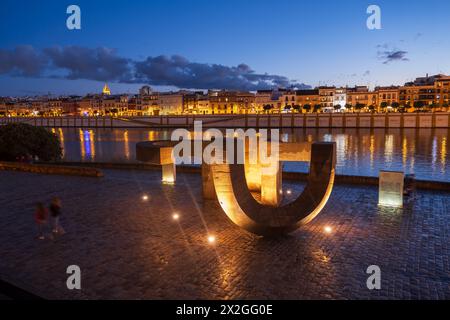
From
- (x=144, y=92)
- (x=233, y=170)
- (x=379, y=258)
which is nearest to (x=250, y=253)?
(x=233, y=170)

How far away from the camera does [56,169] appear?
52.3 ft

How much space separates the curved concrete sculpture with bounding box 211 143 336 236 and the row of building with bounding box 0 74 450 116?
71490mm

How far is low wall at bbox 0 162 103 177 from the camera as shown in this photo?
50.2 feet

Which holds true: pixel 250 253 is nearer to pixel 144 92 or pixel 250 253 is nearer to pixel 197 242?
pixel 197 242

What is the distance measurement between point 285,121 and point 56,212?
217 ft

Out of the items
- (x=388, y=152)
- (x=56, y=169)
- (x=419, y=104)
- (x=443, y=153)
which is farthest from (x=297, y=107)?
(x=56, y=169)

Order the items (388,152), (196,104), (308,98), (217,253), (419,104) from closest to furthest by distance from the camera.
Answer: (217,253), (388,152), (419,104), (308,98), (196,104)

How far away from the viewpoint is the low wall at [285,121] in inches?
2438

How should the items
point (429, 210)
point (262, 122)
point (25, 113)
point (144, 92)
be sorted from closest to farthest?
point (429, 210) → point (262, 122) → point (144, 92) → point (25, 113)

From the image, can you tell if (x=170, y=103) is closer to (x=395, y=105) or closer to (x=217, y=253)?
(x=395, y=105)

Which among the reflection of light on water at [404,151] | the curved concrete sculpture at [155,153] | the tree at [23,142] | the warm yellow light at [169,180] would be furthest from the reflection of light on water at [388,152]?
the tree at [23,142]

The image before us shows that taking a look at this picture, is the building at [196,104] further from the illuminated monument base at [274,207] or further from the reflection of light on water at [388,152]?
the illuminated monument base at [274,207]

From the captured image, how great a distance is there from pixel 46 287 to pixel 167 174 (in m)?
8.49

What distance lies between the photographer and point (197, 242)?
24.6ft
